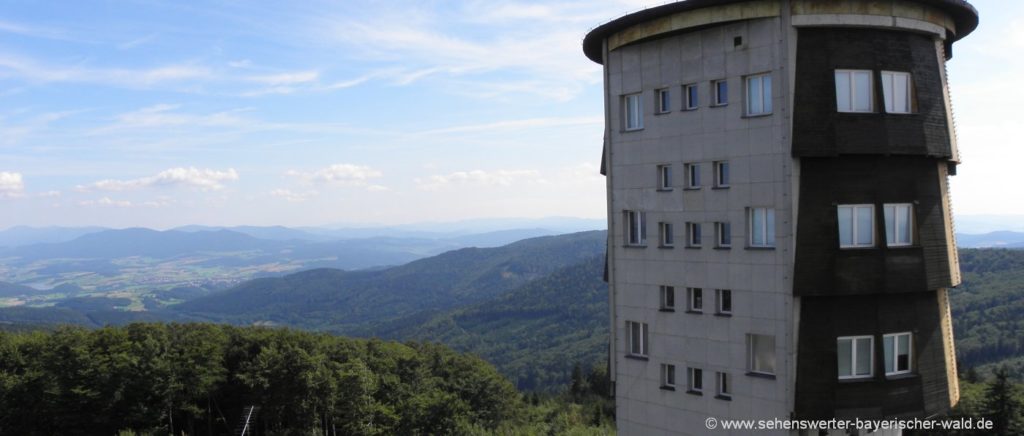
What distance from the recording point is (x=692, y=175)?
28.9 meters

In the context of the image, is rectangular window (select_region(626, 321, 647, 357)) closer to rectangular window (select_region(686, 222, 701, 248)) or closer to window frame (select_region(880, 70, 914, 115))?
rectangular window (select_region(686, 222, 701, 248))

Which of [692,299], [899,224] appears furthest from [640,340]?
[899,224]

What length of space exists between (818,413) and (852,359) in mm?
2270

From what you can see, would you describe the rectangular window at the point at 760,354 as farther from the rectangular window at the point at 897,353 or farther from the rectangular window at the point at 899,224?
the rectangular window at the point at 899,224

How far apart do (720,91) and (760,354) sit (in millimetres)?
9879

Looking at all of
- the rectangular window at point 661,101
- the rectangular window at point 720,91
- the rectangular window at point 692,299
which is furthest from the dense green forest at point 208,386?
the rectangular window at point 720,91

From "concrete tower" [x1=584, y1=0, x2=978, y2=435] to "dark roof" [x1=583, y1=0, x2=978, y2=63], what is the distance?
0.09m

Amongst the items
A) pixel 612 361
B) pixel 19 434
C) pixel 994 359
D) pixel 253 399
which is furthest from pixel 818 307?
pixel 994 359

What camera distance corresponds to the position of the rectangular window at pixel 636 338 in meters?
30.9

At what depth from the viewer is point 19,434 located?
214ft

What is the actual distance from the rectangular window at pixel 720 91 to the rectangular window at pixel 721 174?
2243 millimetres

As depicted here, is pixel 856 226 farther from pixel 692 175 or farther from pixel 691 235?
pixel 692 175

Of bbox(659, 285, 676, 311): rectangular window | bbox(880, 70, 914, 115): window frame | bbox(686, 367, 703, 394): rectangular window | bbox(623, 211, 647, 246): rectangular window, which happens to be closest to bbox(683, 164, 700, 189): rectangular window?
bbox(623, 211, 647, 246): rectangular window

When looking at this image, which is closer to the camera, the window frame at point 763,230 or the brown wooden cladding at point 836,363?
the brown wooden cladding at point 836,363
